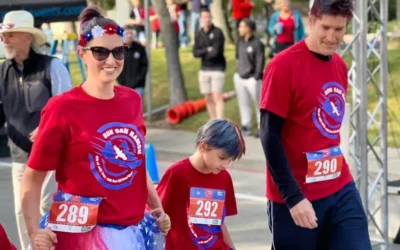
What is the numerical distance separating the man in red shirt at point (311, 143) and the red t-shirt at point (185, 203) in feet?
1.10

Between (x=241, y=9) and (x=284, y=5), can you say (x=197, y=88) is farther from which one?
(x=284, y=5)

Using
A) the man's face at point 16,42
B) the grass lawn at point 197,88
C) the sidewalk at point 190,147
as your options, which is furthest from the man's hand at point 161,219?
the grass lawn at point 197,88

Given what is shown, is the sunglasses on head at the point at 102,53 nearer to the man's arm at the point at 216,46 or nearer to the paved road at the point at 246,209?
the paved road at the point at 246,209

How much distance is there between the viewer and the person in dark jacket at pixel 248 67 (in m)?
13.2

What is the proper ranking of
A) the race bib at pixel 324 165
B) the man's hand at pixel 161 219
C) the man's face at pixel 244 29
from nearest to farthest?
the man's hand at pixel 161 219
the race bib at pixel 324 165
the man's face at pixel 244 29

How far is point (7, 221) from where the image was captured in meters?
8.66

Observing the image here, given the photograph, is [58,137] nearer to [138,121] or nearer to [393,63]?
[138,121]

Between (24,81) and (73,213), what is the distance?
214 centimetres

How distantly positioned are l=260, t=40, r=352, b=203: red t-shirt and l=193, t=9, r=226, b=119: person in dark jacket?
30.1 feet

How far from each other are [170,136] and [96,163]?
10.3 metres

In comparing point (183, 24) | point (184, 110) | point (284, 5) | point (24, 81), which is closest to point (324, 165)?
point (24, 81)

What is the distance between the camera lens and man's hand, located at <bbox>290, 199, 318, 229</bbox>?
4.30m

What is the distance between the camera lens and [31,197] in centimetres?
382

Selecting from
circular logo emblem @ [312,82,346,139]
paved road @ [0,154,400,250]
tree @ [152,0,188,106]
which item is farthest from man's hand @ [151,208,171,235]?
tree @ [152,0,188,106]
